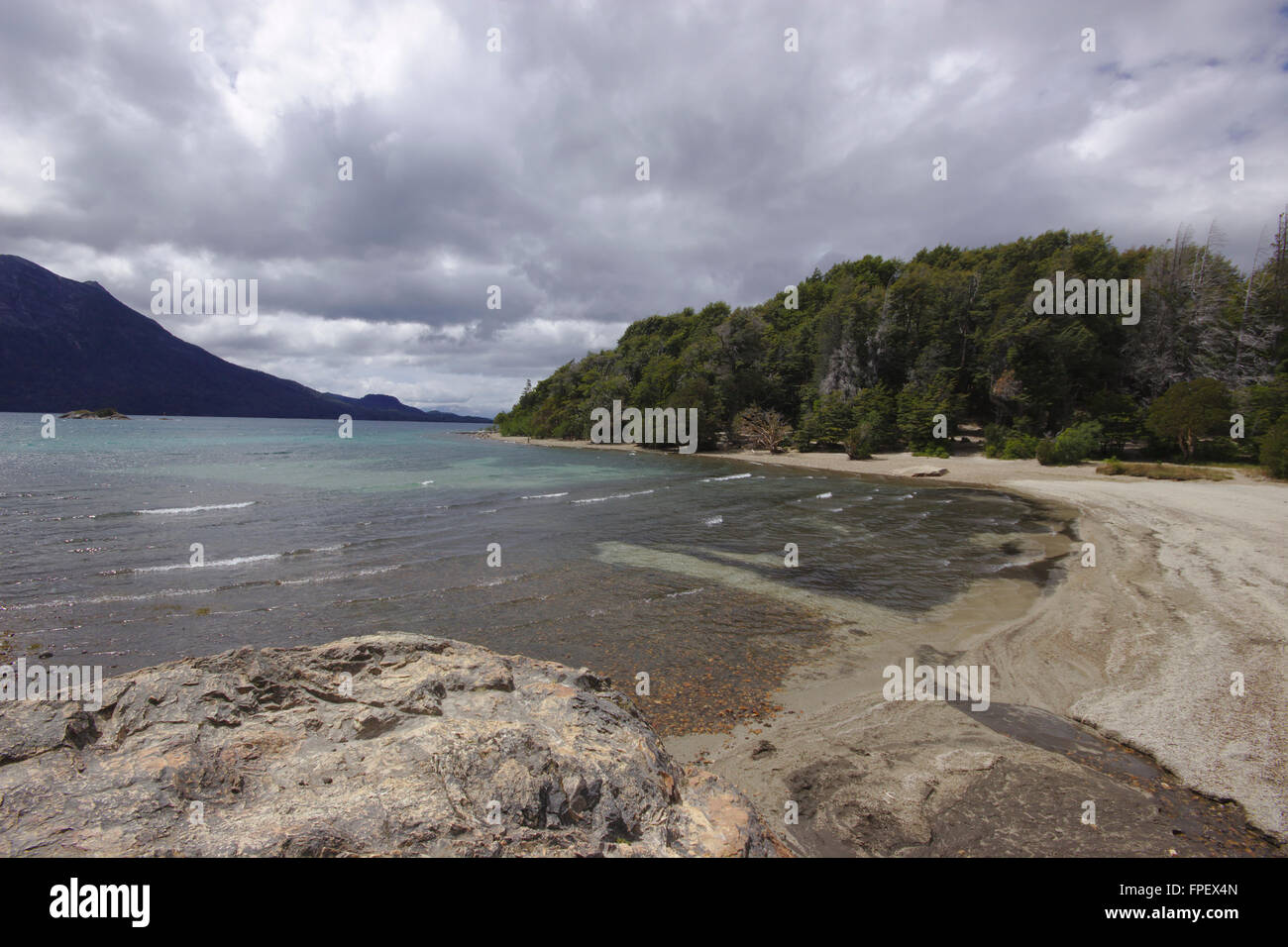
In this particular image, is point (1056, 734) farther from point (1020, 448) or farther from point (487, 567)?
point (1020, 448)

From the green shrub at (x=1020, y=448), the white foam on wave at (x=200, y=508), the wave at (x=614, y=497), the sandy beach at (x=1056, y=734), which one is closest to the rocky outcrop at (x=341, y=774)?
the sandy beach at (x=1056, y=734)

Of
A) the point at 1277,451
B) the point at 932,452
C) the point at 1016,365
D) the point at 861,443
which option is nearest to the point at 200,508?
the point at 861,443

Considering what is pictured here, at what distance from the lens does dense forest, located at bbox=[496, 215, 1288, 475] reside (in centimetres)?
3944

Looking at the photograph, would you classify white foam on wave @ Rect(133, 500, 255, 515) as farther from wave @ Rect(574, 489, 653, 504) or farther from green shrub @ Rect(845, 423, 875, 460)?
green shrub @ Rect(845, 423, 875, 460)

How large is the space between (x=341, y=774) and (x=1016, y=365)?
61.1m

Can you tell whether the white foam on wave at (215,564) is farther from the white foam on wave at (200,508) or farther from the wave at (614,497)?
the wave at (614,497)

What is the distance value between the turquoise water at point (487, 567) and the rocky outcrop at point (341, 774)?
4160mm

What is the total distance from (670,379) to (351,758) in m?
76.2

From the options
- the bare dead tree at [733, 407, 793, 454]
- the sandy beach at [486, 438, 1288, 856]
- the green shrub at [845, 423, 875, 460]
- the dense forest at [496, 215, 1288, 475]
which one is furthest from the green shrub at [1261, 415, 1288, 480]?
the bare dead tree at [733, 407, 793, 454]

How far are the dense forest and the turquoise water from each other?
21.2m

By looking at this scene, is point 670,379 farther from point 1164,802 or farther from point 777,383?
point 1164,802

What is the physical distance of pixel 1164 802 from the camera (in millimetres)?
4984

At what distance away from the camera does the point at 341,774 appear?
3.34 m
